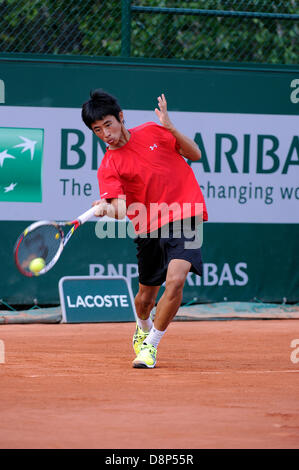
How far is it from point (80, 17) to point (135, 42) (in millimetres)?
4779

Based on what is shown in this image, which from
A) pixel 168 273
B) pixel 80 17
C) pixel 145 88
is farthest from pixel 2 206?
pixel 168 273

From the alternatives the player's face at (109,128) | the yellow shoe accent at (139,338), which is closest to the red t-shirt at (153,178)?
the player's face at (109,128)

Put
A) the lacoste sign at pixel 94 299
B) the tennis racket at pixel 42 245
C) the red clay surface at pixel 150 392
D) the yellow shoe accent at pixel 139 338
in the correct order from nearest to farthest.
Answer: the red clay surface at pixel 150 392, the tennis racket at pixel 42 245, the yellow shoe accent at pixel 139 338, the lacoste sign at pixel 94 299

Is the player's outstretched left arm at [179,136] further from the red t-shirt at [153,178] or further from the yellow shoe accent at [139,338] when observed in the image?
the yellow shoe accent at [139,338]

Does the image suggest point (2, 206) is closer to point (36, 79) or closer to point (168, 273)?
point (36, 79)

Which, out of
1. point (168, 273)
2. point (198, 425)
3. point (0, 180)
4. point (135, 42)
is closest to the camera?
point (198, 425)

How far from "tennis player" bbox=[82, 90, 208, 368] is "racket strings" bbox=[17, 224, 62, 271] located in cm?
36

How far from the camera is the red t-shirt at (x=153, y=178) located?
5395mm

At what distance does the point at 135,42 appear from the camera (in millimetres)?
14070

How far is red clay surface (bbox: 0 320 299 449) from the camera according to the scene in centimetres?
347

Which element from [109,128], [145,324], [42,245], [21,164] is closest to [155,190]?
[109,128]

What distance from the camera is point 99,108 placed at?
517cm

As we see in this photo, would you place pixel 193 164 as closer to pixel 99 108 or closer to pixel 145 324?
pixel 145 324

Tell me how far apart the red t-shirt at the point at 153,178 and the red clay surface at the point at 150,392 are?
93 centimetres
